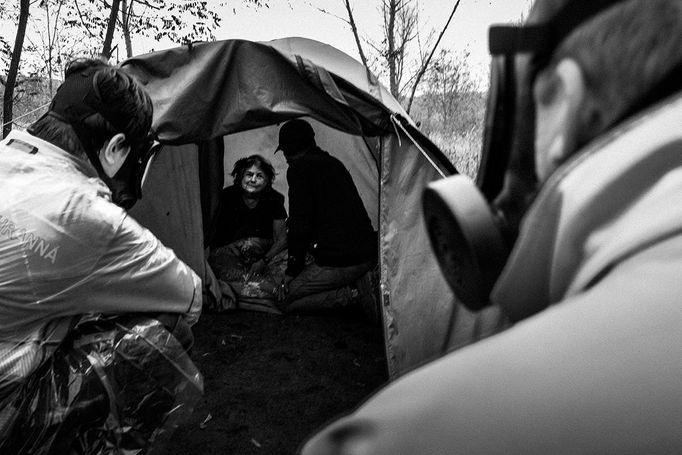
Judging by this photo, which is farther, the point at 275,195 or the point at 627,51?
the point at 275,195

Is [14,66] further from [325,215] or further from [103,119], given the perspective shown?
[103,119]

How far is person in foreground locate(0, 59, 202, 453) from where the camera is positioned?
5.11ft

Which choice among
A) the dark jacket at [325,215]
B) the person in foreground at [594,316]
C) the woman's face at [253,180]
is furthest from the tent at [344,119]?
the person in foreground at [594,316]

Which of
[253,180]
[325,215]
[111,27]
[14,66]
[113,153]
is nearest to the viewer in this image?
[113,153]

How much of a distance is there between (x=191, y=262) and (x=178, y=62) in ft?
5.78

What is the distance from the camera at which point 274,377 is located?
11.4 feet

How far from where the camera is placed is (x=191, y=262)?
174 inches

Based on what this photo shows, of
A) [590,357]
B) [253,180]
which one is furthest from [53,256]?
[253,180]

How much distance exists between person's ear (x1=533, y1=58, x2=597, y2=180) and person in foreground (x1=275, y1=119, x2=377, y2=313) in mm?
3565

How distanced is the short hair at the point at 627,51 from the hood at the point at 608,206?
0.05m

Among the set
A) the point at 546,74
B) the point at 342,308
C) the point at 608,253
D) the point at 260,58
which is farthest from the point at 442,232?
the point at 342,308

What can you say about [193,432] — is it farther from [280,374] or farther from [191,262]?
[191,262]

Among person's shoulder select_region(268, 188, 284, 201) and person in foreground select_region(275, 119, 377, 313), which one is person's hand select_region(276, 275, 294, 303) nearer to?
person in foreground select_region(275, 119, 377, 313)

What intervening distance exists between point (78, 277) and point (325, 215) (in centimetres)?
267
